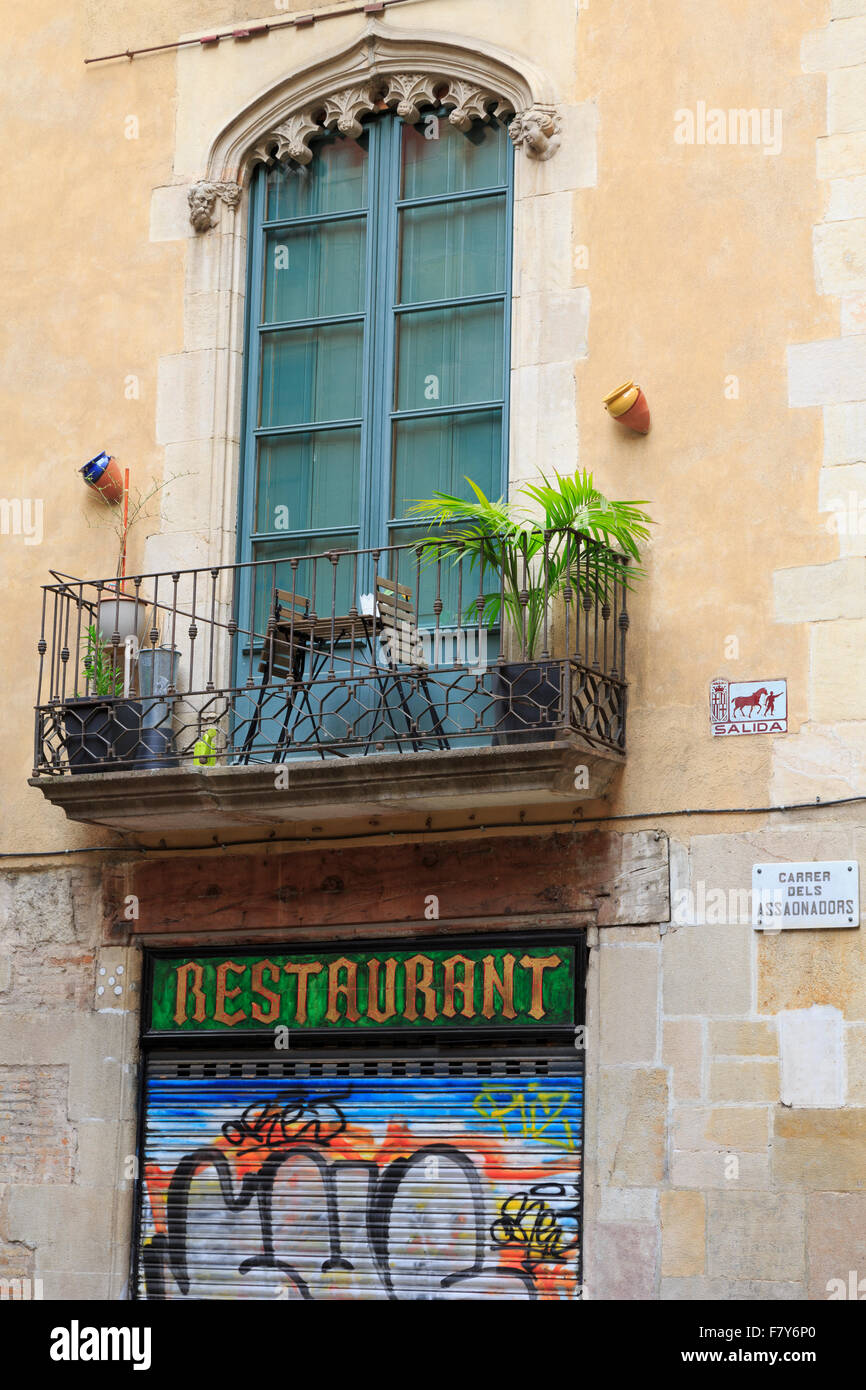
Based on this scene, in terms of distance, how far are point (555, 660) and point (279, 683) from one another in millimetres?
1614

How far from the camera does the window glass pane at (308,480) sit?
425 inches

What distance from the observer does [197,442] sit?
433 inches

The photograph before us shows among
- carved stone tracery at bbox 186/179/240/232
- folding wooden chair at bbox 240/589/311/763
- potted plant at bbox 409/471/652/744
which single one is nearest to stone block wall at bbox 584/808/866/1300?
potted plant at bbox 409/471/652/744

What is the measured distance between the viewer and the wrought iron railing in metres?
9.54

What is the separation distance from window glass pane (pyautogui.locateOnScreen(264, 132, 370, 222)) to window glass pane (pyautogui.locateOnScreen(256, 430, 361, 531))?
4.29 feet

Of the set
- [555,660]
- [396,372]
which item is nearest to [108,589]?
[396,372]

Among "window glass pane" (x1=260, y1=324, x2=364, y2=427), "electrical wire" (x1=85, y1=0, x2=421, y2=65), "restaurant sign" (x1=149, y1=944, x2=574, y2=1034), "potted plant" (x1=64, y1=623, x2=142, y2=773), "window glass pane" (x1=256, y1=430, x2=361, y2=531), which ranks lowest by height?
"restaurant sign" (x1=149, y1=944, x2=574, y2=1034)

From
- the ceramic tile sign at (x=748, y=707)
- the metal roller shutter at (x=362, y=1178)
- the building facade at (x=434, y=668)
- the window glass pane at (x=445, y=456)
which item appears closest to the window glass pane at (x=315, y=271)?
the building facade at (x=434, y=668)

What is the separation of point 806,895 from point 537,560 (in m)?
2.15

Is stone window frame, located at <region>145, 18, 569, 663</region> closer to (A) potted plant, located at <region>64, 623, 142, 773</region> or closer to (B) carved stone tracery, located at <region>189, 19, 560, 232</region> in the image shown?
(B) carved stone tracery, located at <region>189, 19, 560, 232</region>

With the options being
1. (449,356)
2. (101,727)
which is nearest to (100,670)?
(101,727)

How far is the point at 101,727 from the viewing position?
1027 centimetres

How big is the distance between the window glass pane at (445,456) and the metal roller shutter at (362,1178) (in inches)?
117

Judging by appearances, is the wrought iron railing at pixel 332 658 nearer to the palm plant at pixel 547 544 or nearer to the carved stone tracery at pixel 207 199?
the palm plant at pixel 547 544
